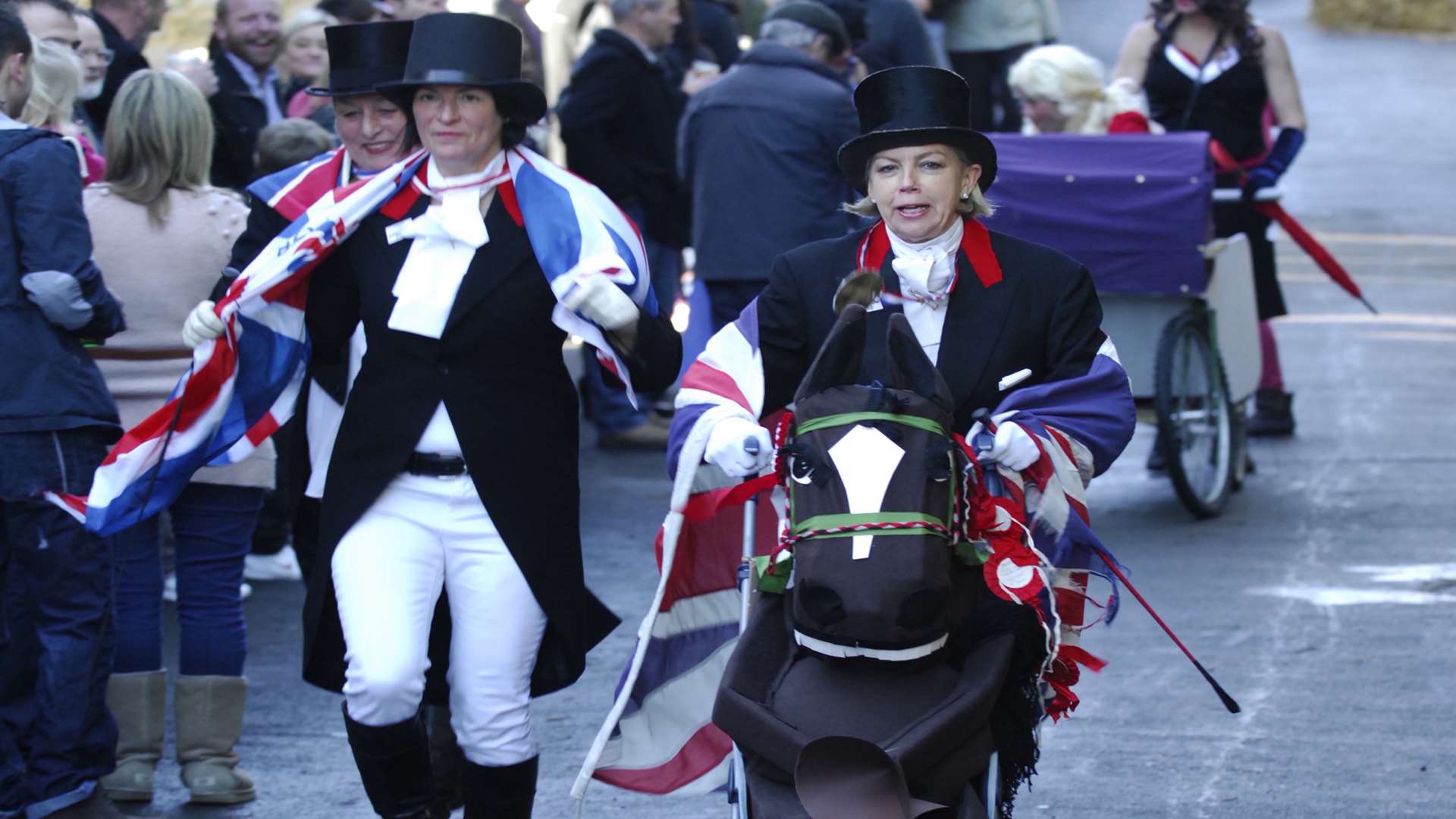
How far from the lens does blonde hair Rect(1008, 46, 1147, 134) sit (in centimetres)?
938

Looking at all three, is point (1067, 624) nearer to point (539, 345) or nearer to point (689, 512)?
point (689, 512)

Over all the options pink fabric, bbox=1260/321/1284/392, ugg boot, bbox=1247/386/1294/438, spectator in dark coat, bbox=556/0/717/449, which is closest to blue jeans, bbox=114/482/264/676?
spectator in dark coat, bbox=556/0/717/449

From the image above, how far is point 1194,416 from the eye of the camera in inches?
367

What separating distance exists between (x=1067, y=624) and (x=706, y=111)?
206 inches

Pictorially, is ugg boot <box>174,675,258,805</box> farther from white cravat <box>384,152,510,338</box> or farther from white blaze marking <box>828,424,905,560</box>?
white blaze marking <box>828,424,905,560</box>

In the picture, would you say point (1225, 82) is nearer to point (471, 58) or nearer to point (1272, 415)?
point (1272, 415)

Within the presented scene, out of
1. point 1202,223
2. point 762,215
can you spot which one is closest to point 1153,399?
point 1202,223

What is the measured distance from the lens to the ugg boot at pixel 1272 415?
36.5 feet

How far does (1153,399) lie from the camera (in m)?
9.09

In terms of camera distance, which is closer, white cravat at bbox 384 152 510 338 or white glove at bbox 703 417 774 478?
white glove at bbox 703 417 774 478

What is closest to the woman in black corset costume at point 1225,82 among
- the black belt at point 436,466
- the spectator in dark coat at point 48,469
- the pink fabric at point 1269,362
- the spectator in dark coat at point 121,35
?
the pink fabric at point 1269,362

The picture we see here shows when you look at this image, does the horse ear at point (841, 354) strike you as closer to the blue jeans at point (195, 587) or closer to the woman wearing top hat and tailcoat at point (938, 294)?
the woman wearing top hat and tailcoat at point (938, 294)

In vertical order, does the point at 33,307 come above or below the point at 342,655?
above

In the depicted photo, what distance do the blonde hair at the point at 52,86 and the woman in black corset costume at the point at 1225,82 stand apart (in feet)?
16.9
